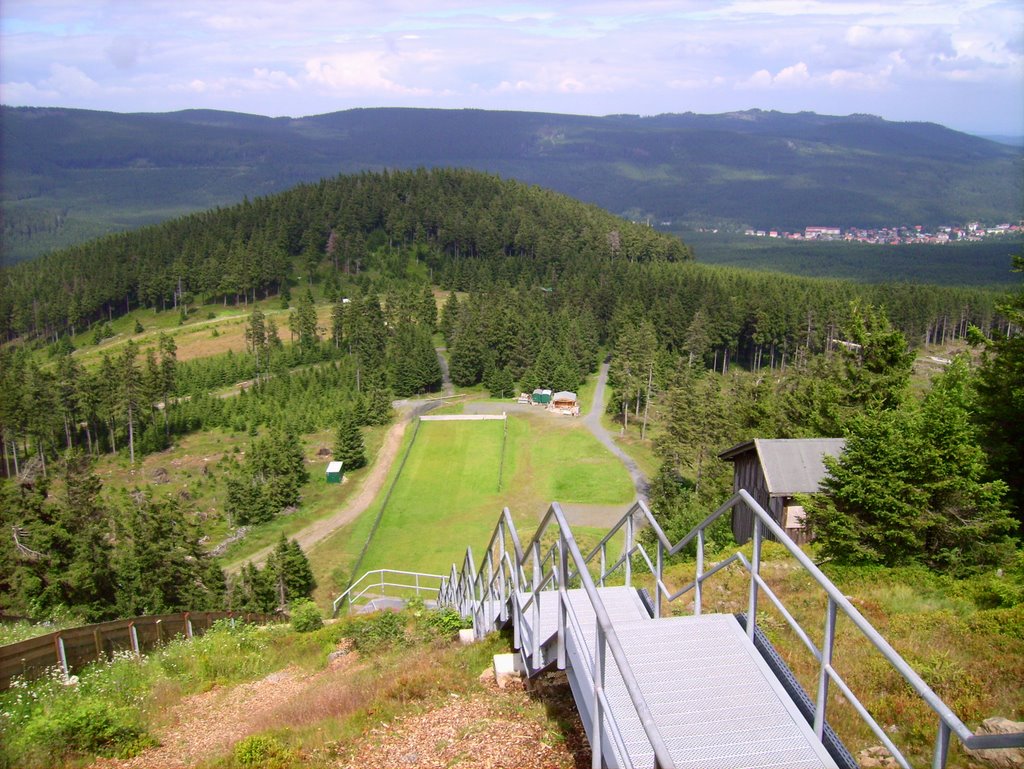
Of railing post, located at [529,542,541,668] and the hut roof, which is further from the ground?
railing post, located at [529,542,541,668]

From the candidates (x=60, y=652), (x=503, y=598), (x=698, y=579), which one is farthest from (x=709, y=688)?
(x=60, y=652)

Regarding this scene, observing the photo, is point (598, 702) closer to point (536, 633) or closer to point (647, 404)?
point (536, 633)

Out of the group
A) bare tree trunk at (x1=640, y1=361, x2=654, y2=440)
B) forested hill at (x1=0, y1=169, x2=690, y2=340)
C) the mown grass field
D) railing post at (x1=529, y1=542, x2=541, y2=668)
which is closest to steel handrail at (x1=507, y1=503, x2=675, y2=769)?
railing post at (x1=529, y1=542, x2=541, y2=668)

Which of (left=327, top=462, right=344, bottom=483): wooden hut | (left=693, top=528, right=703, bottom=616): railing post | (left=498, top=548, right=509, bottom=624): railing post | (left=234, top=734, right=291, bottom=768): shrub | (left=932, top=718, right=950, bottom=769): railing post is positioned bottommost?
(left=327, top=462, right=344, bottom=483): wooden hut

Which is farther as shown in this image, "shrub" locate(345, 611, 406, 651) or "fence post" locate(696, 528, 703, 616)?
"shrub" locate(345, 611, 406, 651)

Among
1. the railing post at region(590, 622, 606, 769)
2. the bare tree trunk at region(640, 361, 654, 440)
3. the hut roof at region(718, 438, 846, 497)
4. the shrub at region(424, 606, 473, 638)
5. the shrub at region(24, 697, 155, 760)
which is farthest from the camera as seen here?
the bare tree trunk at region(640, 361, 654, 440)

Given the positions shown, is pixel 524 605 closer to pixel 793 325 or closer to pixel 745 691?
pixel 745 691

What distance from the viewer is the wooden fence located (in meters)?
12.1

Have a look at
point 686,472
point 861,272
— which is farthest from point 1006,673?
point 861,272

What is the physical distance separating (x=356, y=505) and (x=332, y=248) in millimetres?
79308

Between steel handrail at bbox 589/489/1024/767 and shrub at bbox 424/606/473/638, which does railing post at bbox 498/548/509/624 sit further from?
steel handrail at bbox 589/489/1024/767

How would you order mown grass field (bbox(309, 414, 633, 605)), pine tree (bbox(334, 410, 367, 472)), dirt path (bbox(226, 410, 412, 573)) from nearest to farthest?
Answer: mown grass field (bbox(309, 414, 633, 605)), dirt path (bbox(226, 410, 412, 573)), pine tree (bbox(334, 410, 367, 472))

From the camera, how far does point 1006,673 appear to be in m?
9.19

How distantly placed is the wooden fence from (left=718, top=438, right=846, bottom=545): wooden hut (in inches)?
→ 706
